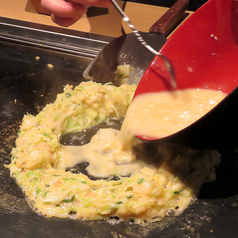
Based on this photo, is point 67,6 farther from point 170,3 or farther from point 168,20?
point 170,3

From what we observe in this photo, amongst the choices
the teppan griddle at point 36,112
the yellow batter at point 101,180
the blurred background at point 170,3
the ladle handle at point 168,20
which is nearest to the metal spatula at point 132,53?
the ladle handle at point 168,20

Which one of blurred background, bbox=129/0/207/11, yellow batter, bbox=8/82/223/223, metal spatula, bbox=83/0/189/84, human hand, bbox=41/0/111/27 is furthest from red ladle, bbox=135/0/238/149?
Answer: blurred background, bbox=129/0/207/11

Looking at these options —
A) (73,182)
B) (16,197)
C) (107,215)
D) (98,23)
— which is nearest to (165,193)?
(107,215)

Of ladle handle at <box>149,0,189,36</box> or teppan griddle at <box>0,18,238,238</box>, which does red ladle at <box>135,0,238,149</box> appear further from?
ladle handle at <box>149,0,189,36</box>

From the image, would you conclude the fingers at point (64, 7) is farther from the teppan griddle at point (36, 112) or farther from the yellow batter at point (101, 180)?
the yellow batter at point (101, 180)

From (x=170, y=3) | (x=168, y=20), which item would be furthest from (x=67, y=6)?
(x=170, y=3)

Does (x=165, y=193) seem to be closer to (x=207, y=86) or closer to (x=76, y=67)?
(x=207, y=86)

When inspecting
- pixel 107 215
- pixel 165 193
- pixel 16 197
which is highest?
pixel 165 193
